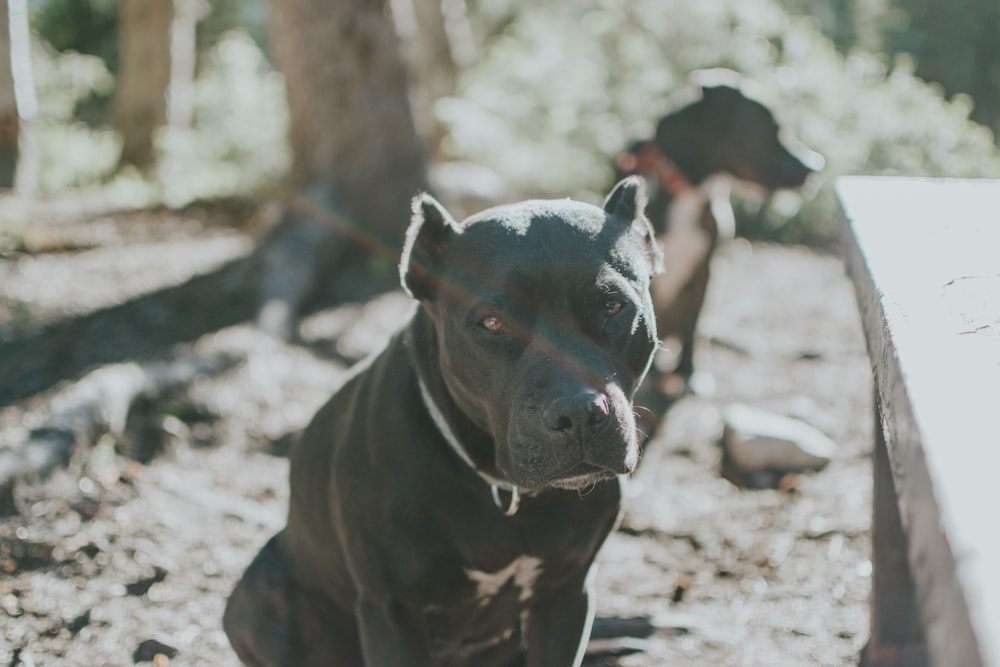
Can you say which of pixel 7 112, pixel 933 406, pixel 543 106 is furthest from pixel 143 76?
pixel 933 406

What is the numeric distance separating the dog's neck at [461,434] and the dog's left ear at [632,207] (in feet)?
2.24

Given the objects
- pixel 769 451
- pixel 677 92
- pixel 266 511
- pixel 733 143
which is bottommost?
pixel 266 511

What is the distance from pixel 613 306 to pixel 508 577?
0.78 meters

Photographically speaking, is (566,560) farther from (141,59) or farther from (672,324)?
(141,59)

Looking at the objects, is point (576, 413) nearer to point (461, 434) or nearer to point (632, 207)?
point (461, 434)

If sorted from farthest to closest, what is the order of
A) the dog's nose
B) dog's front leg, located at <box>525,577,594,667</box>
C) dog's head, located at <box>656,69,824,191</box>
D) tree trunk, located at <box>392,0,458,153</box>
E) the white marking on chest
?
tree trunk, located at <box>392,0,458,153</box> → dog's head, located at <box>656,69,824,191</box> → dog's front leg, located at <box>525,577,594,667</box> → the white marking on chest → the dog's nose

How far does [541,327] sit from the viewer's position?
8.16 feet

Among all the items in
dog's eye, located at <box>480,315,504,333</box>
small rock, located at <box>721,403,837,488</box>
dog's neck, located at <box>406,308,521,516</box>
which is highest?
dog's eye, located at <box>480,315,504,333</box>

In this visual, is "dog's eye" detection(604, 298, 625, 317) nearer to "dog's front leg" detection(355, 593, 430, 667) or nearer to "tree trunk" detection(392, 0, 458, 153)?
"dog's front leg" detection(355, 593, 430, 667)

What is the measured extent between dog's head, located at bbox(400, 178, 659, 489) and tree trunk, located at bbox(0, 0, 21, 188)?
560cm

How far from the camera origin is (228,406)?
216 inches

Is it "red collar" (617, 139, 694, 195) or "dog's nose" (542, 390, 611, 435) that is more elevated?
"red collar" (617, 139, 694, 195)

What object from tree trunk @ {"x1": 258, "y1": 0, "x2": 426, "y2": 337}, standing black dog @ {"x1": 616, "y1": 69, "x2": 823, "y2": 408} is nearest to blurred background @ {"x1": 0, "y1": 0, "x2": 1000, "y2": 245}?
tree trunk @ {"x1": 258, "y1": 0, "x2": 426, "y2": 337}

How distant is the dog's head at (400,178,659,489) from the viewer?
2.34 m
